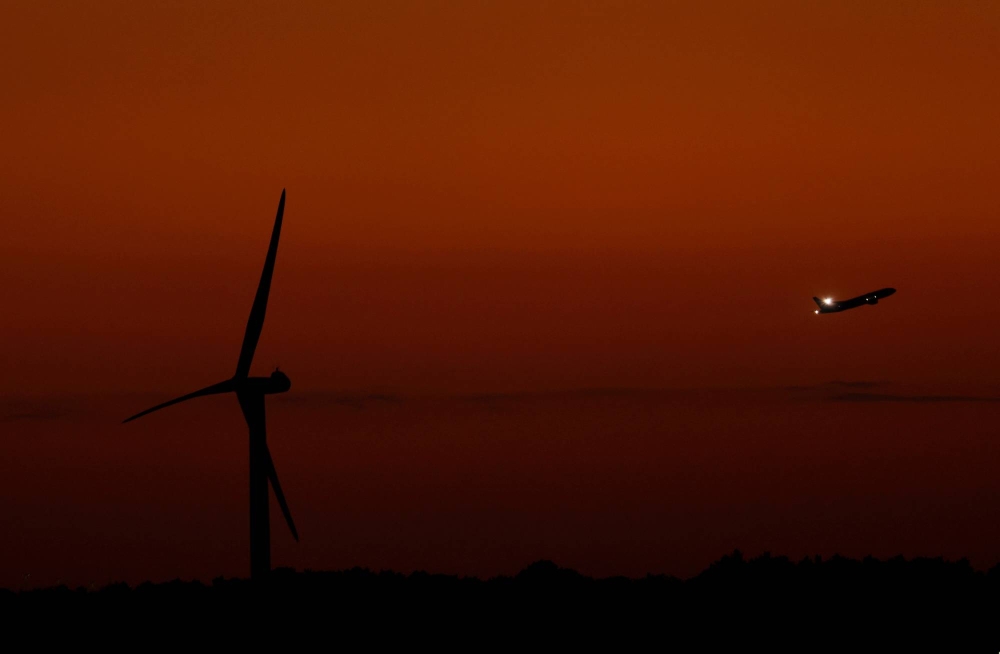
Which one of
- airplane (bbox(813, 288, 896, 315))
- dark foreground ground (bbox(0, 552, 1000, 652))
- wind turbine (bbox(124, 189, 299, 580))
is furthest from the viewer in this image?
airplane (bbox(813, 288, 896, 315))

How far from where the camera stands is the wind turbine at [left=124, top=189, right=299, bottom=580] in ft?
291

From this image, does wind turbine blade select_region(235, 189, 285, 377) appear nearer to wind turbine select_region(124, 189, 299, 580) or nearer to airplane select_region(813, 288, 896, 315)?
wind turbine select_region(124, 189, 299, 580)

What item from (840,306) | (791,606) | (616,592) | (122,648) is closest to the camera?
(122,648)

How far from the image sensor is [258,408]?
9175 cm

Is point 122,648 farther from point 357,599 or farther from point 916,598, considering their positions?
point 916,598

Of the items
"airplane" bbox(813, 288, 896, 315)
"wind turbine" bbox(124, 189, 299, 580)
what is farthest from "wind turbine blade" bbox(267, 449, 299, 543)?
"airplane" bbox(813, 288, 896, 315)

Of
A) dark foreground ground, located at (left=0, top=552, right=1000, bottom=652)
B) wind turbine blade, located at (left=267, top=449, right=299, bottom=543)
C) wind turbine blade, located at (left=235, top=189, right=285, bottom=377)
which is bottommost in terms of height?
dark foreground ground, located at (left=0, top=552, right=1000, bottom=652)

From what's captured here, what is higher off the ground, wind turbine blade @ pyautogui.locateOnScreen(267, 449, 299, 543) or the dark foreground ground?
wind turbine blade @ pyautogui.locateOnScreen(267, 449, 299, 543)

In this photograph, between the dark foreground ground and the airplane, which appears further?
the airplane

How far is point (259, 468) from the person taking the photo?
8969cm

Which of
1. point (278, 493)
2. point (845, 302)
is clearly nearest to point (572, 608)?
point (278, 493)

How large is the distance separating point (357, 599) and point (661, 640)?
25.5 m

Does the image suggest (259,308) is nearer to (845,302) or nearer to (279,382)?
(279,382)

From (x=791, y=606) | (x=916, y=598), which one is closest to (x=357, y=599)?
(x=791, y=606)
